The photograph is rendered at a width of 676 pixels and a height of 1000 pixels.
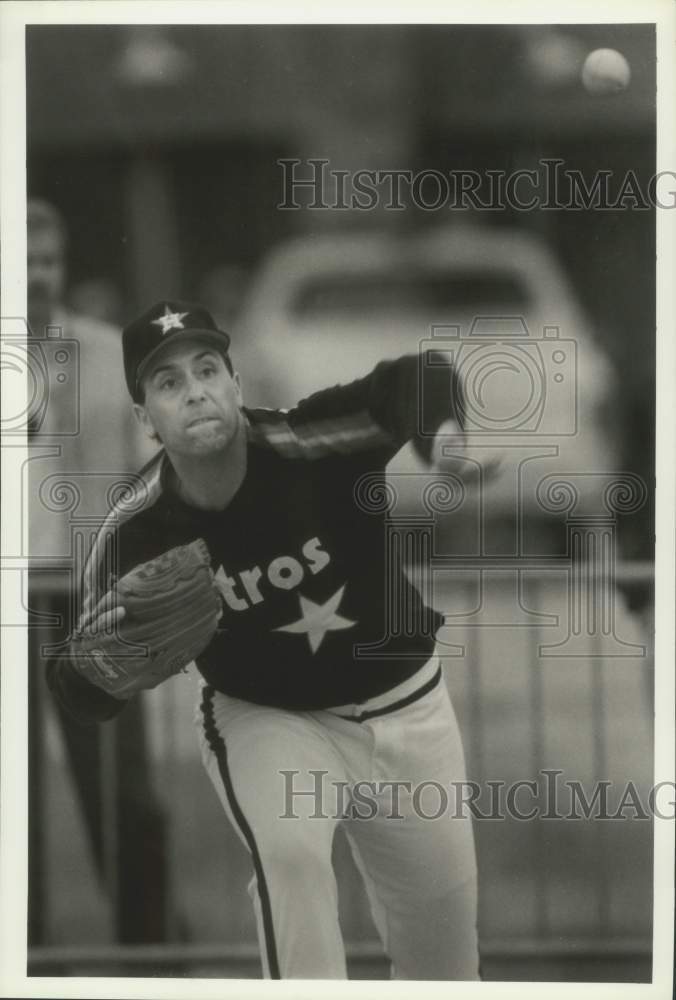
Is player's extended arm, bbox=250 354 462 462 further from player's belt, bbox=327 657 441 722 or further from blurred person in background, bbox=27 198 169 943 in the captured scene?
player's belt, bbox=327 657 441 722

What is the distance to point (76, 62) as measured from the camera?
9.70ft

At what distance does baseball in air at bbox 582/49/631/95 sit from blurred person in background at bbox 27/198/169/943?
1197mm

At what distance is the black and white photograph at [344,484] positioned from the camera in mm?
2941

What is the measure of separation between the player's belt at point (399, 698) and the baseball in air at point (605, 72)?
1335 millimetres

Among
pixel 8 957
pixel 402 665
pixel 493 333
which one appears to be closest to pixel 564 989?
pixel 402 665

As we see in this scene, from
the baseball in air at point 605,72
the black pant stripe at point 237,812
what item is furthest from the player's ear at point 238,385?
the baseball in air at point 605,72

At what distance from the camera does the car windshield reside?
2947mm

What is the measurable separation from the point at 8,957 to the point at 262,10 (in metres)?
2.26

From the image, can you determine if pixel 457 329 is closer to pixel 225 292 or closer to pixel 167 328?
pixel 225 292

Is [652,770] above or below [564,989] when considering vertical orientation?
above

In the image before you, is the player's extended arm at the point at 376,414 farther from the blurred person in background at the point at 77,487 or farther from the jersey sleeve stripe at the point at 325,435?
the blurred person in background at the point at 77,487

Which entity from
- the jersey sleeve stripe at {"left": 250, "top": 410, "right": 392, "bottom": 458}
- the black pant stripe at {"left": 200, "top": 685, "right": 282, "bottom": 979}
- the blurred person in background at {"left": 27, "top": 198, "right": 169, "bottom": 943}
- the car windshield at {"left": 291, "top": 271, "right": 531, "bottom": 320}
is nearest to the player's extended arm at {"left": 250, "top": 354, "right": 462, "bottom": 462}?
the jersey sleeve stripe at {"left": 250, "top": 410, "right": 392, "bottom": 458}

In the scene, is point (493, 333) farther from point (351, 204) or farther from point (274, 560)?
point (274, 560)

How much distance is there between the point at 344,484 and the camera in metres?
2.97
